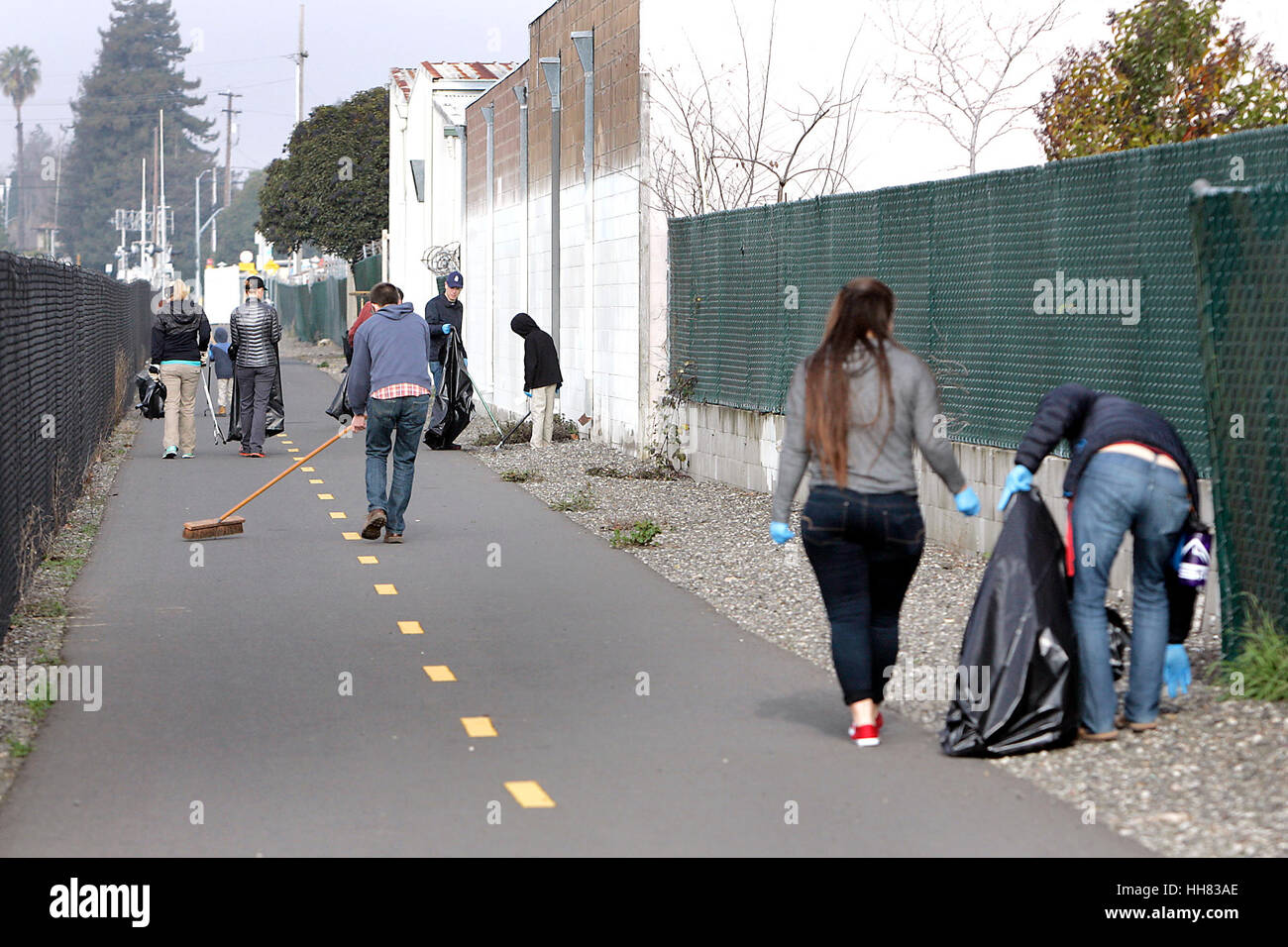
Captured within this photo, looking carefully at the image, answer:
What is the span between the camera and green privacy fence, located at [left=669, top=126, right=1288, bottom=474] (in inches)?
358

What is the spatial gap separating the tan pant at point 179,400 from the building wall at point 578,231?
465 cm

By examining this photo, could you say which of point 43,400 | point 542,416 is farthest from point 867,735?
point 542,416

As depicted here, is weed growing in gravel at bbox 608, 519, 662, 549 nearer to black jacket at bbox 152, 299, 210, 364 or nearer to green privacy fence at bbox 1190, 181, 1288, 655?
green privacy fence at bbox 1190, 181, 1288, 655

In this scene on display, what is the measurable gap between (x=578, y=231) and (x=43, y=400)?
1012cm

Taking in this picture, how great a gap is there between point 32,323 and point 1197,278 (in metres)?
7.75

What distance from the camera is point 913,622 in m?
9.23

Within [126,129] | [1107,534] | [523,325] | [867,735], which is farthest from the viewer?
[126,129]

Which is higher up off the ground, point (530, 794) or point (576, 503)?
point (576, 503)

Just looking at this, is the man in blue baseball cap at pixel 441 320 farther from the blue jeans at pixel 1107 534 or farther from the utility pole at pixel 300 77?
the utility pole at pixel 300 77

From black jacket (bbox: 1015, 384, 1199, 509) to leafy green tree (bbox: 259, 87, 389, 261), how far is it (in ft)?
153

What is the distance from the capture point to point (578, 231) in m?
21.4

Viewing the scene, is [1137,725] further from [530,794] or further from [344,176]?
[344,176]
